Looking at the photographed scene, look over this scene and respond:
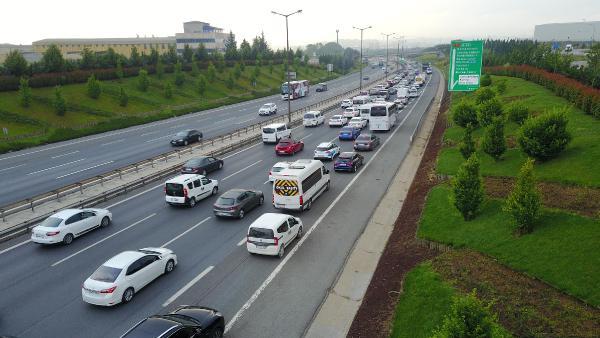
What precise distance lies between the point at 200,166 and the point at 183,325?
72.7ft

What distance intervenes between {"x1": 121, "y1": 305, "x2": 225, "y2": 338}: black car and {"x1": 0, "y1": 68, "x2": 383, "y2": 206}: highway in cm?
2176

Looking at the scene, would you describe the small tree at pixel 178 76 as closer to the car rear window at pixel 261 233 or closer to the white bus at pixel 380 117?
the white bus at pixel 380 117

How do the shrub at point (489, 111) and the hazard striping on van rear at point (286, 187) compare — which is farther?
the shrub at point (489, 111)

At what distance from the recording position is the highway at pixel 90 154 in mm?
33062

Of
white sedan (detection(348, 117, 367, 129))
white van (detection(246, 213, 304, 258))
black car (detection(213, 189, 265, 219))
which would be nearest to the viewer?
white van (detection(246, 213, 304, 258))

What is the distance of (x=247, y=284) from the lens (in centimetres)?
1742

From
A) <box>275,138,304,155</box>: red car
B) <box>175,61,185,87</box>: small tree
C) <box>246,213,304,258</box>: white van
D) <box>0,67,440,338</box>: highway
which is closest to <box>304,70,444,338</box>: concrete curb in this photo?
<box>0,67,440,338</box>: highway

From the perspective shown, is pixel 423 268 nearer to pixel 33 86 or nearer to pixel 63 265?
pixel 63 265

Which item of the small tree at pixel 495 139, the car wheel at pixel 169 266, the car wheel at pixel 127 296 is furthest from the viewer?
the small tree at pixel 495 139

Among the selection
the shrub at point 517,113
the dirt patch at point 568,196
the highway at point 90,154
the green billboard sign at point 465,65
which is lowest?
the highway at point 90,154

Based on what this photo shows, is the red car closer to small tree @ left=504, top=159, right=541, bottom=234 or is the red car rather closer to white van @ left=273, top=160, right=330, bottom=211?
white van @ left=273, top=160, right=330, bottom=211

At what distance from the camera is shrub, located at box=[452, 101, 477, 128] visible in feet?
128

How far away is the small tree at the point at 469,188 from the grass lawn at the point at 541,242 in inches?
27.8

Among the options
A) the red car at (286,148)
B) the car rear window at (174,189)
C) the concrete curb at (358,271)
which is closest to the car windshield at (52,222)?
the car rear window at (174,189)
